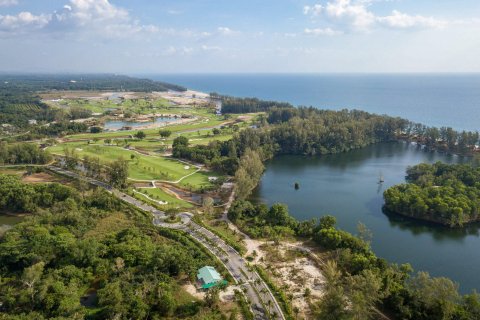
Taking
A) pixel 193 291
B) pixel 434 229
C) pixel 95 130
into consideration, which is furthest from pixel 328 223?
pixel 95 130

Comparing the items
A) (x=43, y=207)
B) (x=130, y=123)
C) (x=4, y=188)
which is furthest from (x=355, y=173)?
(x=130, y=123)

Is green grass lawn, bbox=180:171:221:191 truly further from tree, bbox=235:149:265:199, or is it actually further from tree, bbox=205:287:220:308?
tree, bbox=205:287:220:308

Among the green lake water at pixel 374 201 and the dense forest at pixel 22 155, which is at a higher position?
the dense forest at pixel 22 155

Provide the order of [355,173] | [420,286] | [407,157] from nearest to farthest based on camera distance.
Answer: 1. [420,286]
2. [355,173]
3. [407,157]

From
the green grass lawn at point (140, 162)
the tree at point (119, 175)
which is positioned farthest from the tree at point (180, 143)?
the tree at point (119, 175)

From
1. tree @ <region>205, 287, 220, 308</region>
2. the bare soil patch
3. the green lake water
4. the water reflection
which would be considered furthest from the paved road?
the water reflection

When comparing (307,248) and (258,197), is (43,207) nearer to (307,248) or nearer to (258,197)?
(258,197)

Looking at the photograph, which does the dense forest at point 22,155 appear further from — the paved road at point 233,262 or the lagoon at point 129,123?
the lagoon at point 129,123
